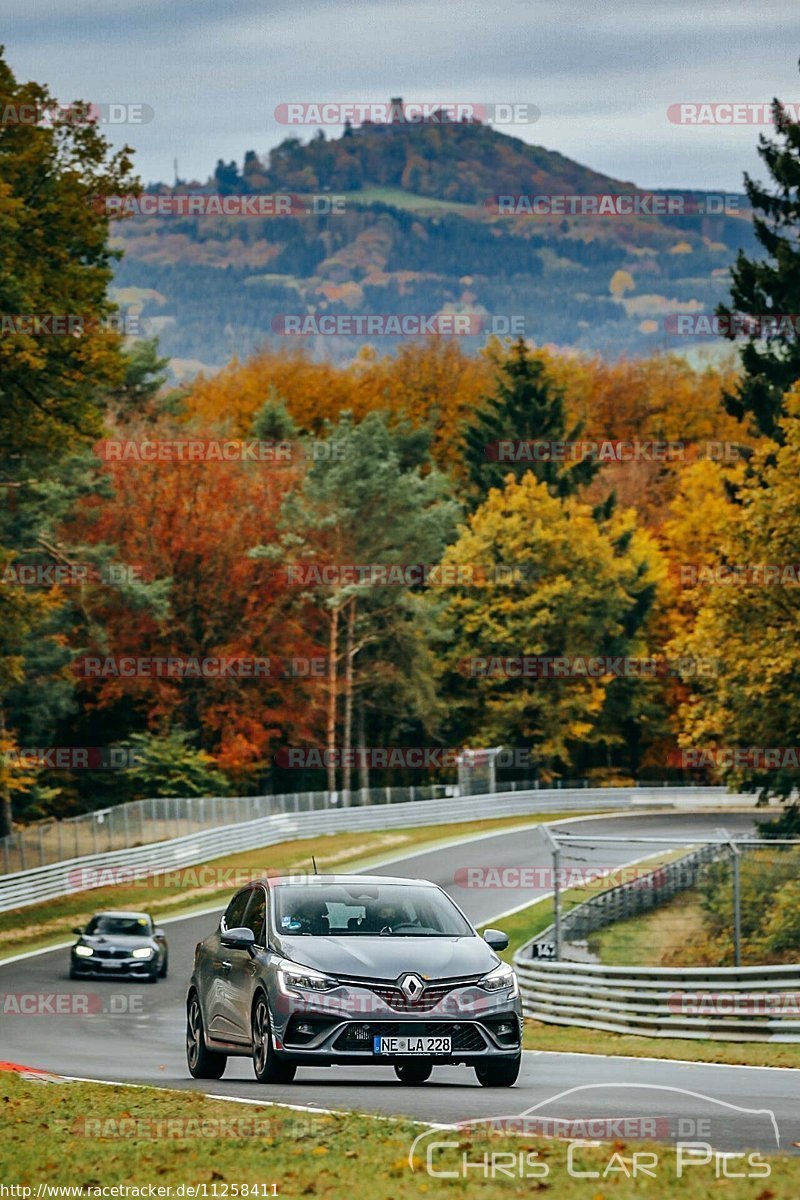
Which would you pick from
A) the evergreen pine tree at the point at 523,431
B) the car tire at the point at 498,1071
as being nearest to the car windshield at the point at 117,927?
the car tire at the point at 498,1071

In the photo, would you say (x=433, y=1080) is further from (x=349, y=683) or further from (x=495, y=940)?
(x=349, y=683)

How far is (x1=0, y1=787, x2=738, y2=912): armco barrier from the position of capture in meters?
50.2

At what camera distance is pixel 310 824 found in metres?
66.8

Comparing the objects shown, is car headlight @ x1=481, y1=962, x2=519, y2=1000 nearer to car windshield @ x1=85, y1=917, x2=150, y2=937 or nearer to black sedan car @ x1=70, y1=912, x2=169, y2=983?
black sedan car @ x1=70, y1=912, x2=169, y2=983

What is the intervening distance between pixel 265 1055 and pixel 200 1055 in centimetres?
187

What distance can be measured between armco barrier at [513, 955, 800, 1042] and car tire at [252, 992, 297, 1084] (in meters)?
8.26

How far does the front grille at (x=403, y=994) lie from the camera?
13.4 metres

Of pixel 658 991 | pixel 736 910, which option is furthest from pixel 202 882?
pixel 736 910

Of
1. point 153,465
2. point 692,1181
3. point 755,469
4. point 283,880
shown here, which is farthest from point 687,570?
point 692,1181

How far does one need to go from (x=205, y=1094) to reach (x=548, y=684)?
77.3 metres

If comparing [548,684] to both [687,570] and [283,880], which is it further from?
[283,880]

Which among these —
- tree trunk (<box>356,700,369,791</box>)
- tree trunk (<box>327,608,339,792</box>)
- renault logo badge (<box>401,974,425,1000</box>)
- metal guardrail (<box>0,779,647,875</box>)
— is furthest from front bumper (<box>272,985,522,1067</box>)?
tree trunk (<box>356,700,369,791</box>)

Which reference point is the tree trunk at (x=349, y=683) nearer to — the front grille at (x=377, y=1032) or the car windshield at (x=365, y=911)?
the car windshield at (x=365, y=911)
